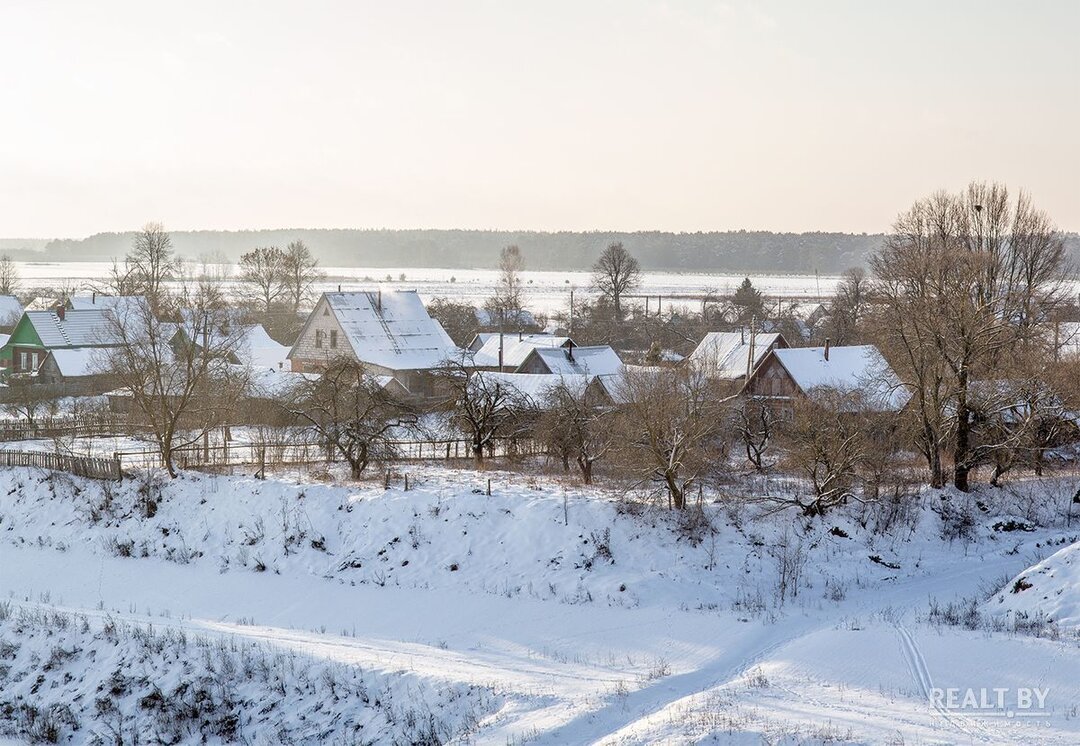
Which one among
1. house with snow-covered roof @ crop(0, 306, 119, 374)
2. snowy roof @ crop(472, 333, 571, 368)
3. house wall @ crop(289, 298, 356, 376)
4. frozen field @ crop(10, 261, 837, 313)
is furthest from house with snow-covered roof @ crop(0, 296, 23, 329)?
frozen field @ crop(10, 261, 837, 313)

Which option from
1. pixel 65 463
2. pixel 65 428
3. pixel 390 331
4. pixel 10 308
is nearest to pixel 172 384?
pixel 65 463

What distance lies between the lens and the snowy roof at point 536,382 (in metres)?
35.1

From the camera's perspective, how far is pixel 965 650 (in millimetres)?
15531

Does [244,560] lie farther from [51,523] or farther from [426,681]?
[426,681]

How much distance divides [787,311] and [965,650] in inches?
2810

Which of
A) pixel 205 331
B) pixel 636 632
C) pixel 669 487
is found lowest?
pixel 636 632

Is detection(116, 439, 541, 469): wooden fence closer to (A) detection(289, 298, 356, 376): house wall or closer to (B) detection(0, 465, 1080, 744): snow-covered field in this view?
(B) detection(0, 465, 1080, 744): snow-covered field

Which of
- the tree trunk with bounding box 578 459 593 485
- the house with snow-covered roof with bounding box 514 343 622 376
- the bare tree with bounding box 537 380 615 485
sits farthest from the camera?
the house with snow-covered roof with bounding box 514 343 622 376

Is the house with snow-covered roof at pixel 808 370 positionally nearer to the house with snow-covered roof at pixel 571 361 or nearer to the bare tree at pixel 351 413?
the house with snow-covered roof at pixel 571 361

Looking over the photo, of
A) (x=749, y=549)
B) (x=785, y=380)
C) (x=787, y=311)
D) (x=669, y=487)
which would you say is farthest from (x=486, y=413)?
(x=787, y=311)

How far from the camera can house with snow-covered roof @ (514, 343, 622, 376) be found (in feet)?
158

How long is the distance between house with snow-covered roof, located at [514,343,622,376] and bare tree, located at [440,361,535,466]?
1417 centimetres

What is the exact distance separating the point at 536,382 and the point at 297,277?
51.2 m

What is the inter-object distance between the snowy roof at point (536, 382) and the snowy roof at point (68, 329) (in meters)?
25.5
